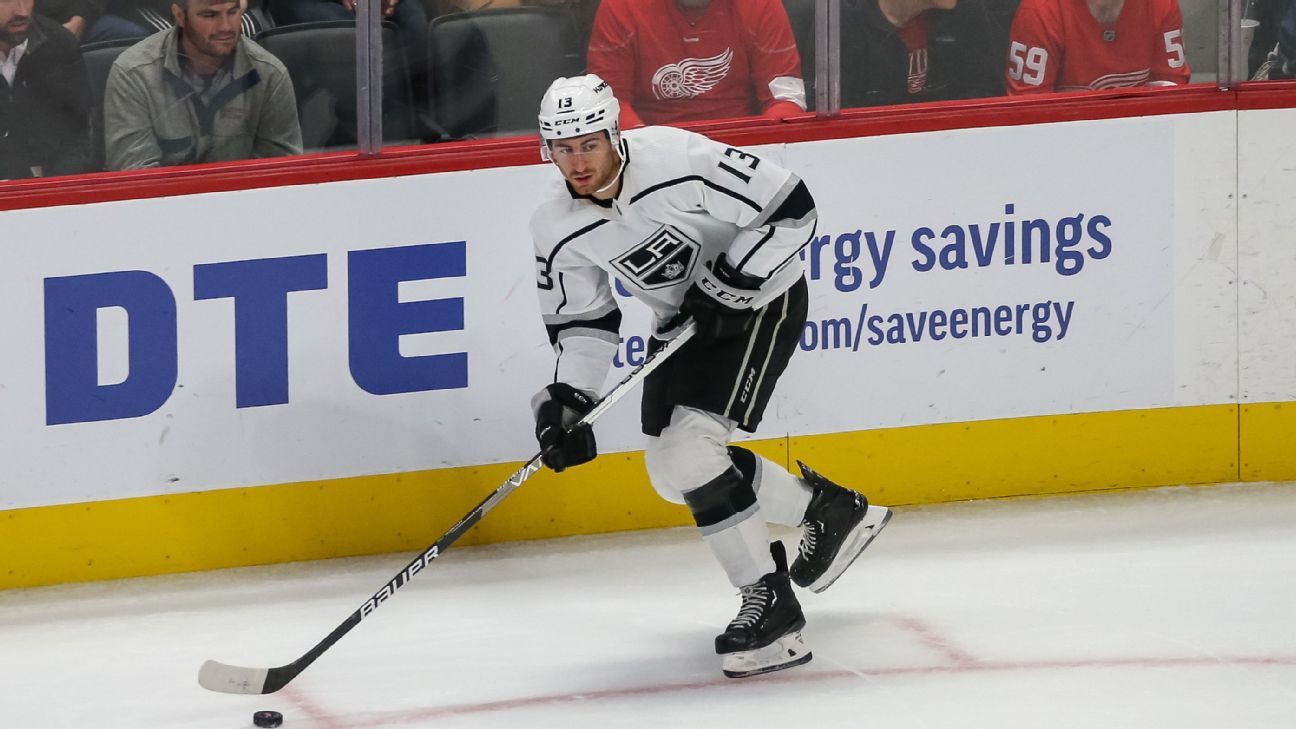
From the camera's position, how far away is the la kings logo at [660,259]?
3510 millimetres

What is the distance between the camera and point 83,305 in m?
4.05

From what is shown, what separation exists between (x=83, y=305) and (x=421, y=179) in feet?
2.67

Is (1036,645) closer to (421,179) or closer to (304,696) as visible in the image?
(304,696)

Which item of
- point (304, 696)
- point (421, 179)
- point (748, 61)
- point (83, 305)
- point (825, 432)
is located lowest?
point (304, 696)

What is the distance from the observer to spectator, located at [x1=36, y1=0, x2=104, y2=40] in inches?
154

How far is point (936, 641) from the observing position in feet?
12.2

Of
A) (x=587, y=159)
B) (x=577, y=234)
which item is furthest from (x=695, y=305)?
(x=587, y=159)

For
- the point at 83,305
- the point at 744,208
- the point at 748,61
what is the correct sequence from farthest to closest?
the point at 748,61 < the point at 83,305 < the point at 744,208

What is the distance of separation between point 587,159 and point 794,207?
432mm

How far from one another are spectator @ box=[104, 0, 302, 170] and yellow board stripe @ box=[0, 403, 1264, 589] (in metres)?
0.79

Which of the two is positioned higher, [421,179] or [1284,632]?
[421,179]

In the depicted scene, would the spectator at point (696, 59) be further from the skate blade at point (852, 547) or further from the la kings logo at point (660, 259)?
the skate blade at point (852, 547)

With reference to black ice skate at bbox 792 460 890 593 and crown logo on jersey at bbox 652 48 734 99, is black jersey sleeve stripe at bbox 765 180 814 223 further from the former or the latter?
crown logo on jersey at bbox 652 48 734 99

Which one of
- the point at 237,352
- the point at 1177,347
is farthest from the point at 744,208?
the point at 1177,347
